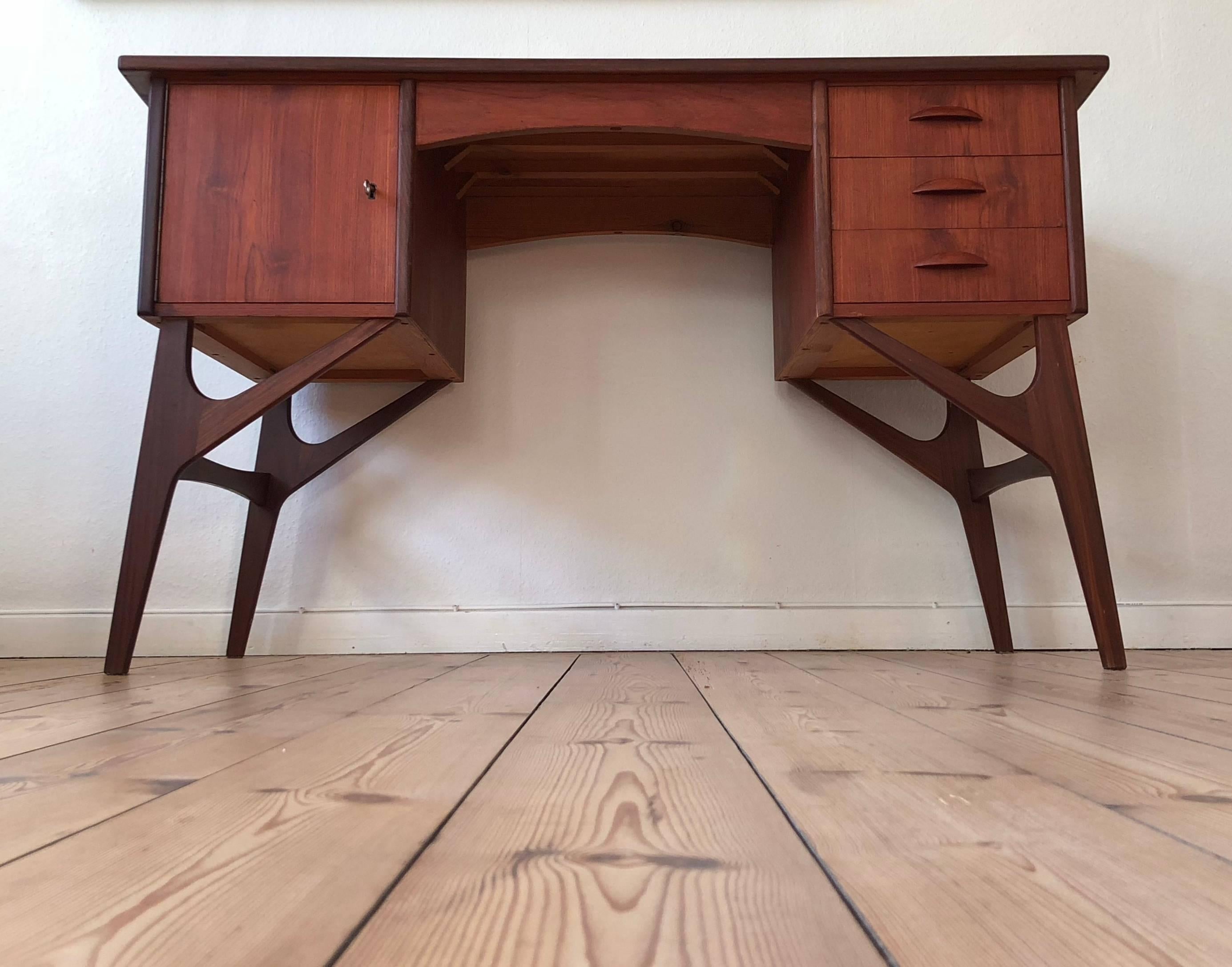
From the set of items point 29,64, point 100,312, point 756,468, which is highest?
→ point 29,64

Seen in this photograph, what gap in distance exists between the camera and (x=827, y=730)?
2.12 ft

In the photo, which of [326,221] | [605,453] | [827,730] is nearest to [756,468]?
[605,453]

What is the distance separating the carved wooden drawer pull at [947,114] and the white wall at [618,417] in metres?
0.48

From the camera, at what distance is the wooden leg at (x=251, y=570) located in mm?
1473

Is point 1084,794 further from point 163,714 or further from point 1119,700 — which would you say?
point 163,714

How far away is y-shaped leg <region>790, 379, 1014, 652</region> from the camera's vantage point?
150 cm

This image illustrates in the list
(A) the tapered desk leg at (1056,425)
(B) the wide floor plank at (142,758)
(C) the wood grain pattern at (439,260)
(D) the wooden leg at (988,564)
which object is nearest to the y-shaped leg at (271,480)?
(C) the wood grain pattern at (439,260)

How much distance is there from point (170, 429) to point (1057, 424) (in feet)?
4.19

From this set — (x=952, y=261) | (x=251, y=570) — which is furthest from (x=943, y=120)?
(x=251, y=570)

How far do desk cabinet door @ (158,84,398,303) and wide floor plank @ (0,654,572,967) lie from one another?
0.79 m

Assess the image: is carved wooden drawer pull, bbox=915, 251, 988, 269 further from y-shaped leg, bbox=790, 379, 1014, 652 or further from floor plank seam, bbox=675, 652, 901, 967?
floor plank seam, bbox=675, 652, 901, 967

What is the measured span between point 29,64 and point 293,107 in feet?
3.01

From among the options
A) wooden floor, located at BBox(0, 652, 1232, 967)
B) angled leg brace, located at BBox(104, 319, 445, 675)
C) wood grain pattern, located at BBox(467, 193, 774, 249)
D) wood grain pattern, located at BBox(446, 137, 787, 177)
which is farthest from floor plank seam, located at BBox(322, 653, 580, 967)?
wood grain pattern, located at BBox(467, 193, 774, 249)

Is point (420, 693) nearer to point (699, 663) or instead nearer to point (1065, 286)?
point (699, 663)
